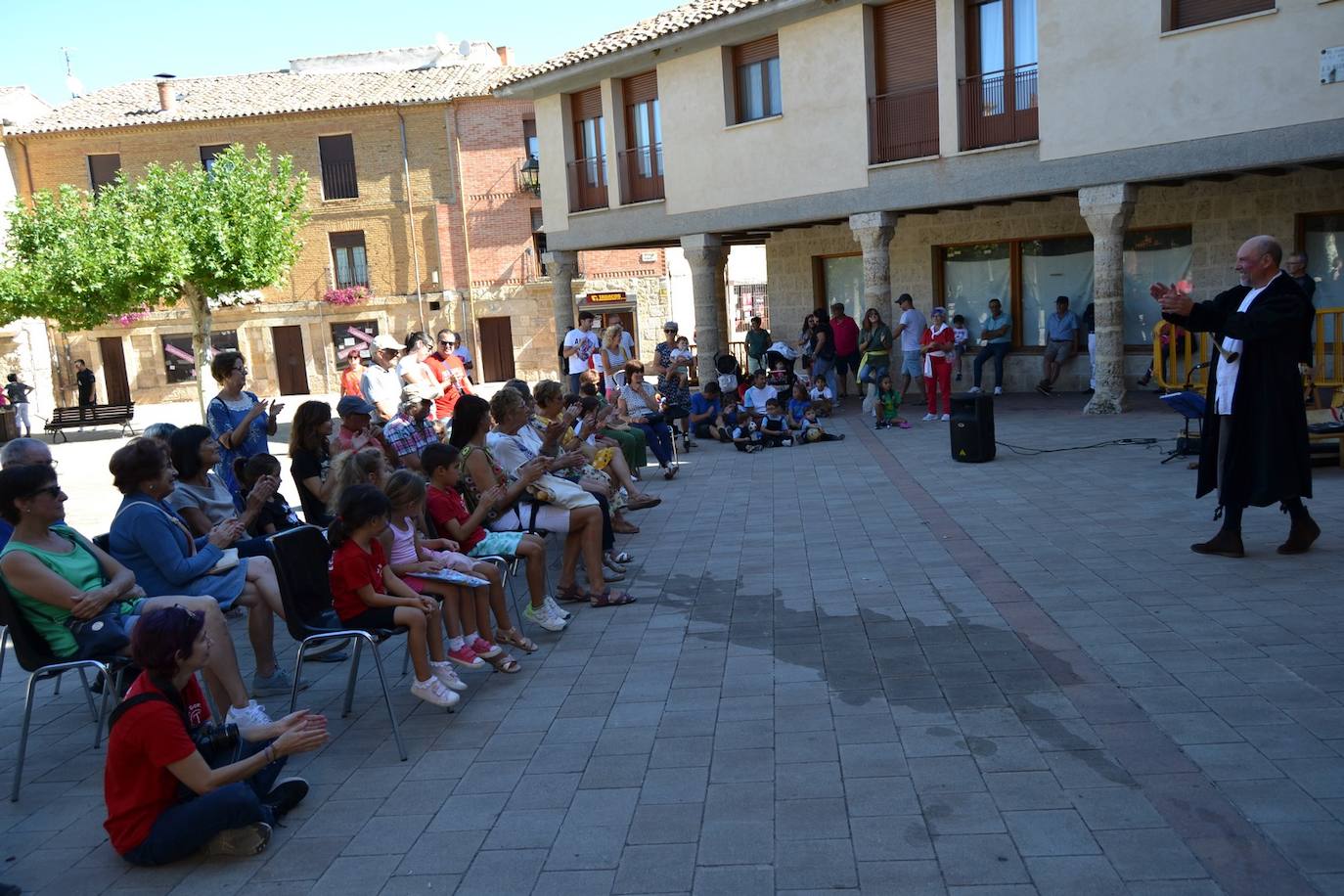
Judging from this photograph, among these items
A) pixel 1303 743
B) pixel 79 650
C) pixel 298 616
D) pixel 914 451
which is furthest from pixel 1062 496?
pixel 79 650

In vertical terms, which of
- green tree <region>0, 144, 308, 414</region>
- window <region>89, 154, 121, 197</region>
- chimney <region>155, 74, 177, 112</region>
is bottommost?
green tree <region>0, 144, 308, 414</region>

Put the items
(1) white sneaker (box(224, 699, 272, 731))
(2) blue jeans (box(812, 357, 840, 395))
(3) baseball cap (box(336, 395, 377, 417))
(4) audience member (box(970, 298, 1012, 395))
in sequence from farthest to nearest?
(2) blue jeans (box(812, 357, 840, 395)) → (4) audience member (box(970, 298, 1012, 395)) → (3) baseball cap (box(336, 395, 377, 417)) → (1) white sneaker (box(224, 699, 272, 731))

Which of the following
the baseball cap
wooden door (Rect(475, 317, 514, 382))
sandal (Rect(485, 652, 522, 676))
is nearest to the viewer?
sandal (Rect(485, 652, 522, 676))

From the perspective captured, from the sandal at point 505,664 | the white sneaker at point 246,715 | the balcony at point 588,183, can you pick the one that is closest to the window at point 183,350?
the balcony at point 588,183

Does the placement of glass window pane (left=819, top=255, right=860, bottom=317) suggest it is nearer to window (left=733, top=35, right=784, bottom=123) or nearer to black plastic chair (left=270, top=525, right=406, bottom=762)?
window (left=733, top=35, right=784, bottom=123)

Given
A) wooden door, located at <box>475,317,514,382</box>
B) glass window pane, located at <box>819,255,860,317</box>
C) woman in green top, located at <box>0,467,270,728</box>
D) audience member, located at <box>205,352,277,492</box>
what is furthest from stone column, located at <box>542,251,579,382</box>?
woman in green top, located at <box>0,467,270,728</box>

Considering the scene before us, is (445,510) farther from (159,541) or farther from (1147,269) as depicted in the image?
(1147,269)

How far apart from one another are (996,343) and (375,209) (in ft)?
81.0

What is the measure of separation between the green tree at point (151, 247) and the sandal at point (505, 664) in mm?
19536

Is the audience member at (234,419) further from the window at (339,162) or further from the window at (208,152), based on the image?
the window at (208,152)

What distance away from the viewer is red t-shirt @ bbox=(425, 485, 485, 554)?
6.11 m

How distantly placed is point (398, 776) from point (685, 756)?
3.95ft

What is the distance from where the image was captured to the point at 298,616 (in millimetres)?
5020

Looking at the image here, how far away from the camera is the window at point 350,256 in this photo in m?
36.5
